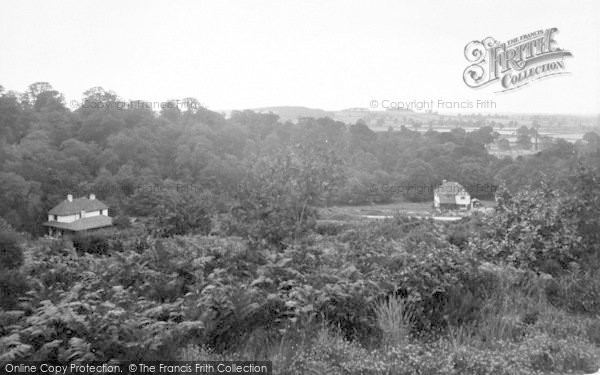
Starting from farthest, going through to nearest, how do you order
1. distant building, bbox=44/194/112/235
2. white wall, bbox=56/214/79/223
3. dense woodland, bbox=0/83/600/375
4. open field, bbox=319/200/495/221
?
white wall, bbox=56/214/79/223, distant building, bbox=44/194/112/235, open field, bbox=319/200/495/221, dense woodland, bbox=0/83/600/375

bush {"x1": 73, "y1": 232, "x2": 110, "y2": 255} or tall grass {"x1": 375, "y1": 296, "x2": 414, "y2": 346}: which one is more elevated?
tall grass {"x1": 375, "y1": 296, "x2": 414, "y2": 346}

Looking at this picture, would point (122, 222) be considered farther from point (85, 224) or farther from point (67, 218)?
point (67, 218)

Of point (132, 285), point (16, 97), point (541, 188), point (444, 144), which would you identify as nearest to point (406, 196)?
point (444, 144)

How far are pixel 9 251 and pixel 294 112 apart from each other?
80.0ft

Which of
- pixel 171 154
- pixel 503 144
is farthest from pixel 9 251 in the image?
pixel 171 154

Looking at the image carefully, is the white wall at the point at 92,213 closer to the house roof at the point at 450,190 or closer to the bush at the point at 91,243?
the bush at the point at 91,243

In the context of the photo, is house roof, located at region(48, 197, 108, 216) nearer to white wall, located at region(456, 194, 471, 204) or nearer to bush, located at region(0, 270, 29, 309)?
white wall, located at region(456, 194, 471, 204)

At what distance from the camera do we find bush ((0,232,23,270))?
3541 mm

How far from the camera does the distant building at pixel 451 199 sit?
53.8ft

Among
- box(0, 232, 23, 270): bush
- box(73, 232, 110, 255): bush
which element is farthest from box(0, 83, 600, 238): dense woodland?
box(0, 232, 23, 270): bush

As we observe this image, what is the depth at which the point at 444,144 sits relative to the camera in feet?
77.9

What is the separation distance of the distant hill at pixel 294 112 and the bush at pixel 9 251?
2309 centimetres

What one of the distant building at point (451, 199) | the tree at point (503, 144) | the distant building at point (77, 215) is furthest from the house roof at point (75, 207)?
the tree at point (503, 144)

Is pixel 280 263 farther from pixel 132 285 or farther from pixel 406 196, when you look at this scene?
pixel 406 196
